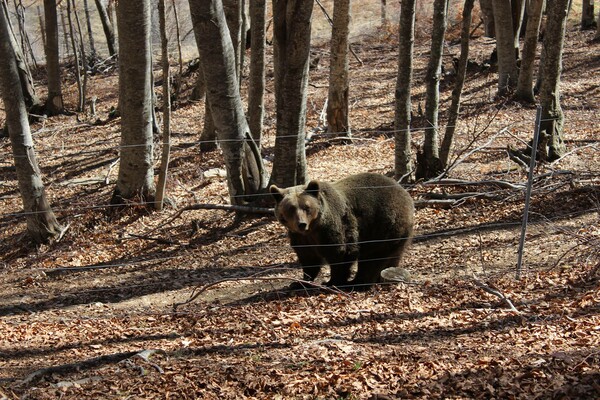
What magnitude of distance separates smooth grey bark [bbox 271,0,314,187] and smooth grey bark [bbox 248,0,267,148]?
1.75 meters

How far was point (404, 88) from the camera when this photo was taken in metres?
11.8

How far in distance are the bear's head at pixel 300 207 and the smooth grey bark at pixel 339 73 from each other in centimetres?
752

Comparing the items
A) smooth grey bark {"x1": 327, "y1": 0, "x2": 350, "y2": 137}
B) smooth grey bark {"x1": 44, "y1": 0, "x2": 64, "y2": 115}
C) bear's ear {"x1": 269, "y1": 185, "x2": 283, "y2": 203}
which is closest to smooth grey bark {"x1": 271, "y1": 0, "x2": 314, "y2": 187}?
bear's ear {"x1": 269, "y1": 185, "x2": 283, "y2": 203}

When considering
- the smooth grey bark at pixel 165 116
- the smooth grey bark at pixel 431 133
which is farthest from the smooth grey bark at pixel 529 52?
the smooth grey bark at pixel 165 116

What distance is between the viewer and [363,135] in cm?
1769

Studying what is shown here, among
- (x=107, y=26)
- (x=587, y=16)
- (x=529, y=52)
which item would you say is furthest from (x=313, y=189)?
(x=587, y=16)

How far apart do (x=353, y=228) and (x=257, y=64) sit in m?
5.41

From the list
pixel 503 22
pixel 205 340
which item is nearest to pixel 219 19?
pixel 205 340

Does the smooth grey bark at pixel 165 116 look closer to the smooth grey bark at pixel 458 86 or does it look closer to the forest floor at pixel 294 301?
the forest floor at pixel 294 301

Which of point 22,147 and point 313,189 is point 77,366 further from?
point 22,147

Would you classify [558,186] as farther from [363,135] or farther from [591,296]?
[363,135]

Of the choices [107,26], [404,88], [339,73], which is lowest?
[404,88]

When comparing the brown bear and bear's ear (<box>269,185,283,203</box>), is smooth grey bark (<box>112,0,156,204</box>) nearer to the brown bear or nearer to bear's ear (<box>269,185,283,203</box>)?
bear's ear (<box>269,185,283,203</box>)

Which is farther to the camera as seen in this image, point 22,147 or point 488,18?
point 488,18
